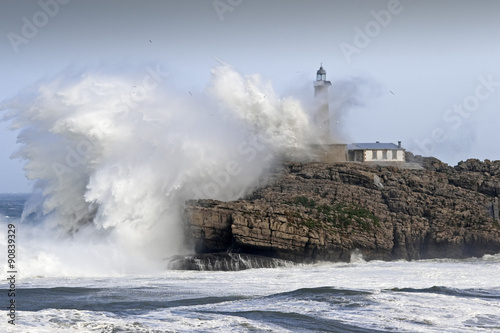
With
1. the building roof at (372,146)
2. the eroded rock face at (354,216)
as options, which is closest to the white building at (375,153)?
the building roof at (372,146)

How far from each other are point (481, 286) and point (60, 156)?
60.6ft

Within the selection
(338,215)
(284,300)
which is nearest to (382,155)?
(338,215)

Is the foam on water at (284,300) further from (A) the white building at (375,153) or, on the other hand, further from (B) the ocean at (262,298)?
(A) the white building at (375,153)

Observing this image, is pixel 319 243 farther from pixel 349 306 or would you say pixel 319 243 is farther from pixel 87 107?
pixel 87 107

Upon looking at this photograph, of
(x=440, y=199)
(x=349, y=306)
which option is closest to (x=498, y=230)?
(x=440, y=199)

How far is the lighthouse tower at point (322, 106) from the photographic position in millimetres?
43344

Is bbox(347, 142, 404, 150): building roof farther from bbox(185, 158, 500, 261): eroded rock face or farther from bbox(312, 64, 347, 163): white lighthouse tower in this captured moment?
bbox(185, 158, 500, 261): eroded rock face

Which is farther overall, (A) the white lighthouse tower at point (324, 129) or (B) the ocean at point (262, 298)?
(A) the white lighthouse tower at point (324, 129)

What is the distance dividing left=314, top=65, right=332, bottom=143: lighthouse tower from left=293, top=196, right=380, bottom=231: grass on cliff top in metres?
9.45

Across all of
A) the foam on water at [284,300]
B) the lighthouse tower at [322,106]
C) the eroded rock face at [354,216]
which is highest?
the lighthouse tower at [322,106]

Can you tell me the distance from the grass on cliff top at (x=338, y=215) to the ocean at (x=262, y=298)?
1773 millimetres

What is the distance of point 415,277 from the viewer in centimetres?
2720

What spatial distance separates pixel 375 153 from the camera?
146ft

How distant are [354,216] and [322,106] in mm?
13677
